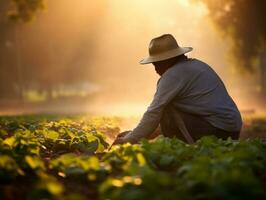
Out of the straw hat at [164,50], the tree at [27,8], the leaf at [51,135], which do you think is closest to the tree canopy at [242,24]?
the tree at [27,8]

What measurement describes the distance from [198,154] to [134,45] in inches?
2481

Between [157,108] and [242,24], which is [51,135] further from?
[242,24]

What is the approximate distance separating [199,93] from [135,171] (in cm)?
321

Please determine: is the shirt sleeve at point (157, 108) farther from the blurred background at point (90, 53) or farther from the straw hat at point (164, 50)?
the blurred background at point (90, 53)

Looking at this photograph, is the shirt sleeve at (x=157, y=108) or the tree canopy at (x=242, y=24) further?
the tree canopy at (x=242, y=24)

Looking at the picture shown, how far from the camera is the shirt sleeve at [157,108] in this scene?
6895mm

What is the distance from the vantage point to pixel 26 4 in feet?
71.8

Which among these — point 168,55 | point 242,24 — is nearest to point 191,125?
point 168,55

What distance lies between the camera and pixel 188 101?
7.25 metres

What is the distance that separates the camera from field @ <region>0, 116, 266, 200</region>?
12.3 feet

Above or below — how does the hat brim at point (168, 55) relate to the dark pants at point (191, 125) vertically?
above

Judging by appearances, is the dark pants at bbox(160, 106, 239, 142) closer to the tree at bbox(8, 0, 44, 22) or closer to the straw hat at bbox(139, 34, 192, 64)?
the straw hat at bbox(139, 34, 192, 64)

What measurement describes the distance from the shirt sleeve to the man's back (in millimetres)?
88

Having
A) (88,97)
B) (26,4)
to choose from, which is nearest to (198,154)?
(26,4)
